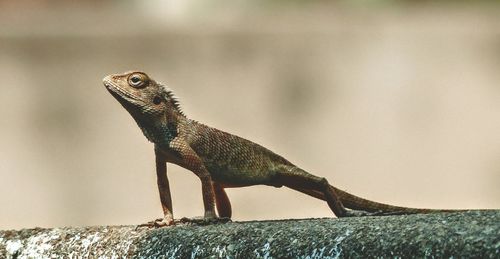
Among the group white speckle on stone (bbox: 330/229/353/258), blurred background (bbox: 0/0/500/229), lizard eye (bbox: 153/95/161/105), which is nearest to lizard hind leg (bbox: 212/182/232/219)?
lizard eye (bbox: 153/95/161/105)

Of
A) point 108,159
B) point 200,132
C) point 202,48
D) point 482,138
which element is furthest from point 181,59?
point 200,132

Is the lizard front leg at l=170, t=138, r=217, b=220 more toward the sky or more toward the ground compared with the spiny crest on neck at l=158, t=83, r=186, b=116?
more toward the ground

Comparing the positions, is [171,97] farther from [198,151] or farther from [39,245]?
[39,245]

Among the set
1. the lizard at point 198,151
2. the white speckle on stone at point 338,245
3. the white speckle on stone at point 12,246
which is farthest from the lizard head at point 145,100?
the white speckle on stone at point 338,245

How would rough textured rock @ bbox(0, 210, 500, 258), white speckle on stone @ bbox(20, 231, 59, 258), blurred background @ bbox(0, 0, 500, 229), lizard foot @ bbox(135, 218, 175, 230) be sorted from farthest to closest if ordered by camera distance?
blurred background @ bbox(0, 0, 500, 229) → lizard foot @ bbox(135, 218, 175, 230) → white speckle on stone @ bbox(20, 231, 59, 258) → rough textured rock @ bbox(0, 210, 500, 258)

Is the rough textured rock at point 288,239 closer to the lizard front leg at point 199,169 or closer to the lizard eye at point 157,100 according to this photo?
the lizard front leg at point 199,169

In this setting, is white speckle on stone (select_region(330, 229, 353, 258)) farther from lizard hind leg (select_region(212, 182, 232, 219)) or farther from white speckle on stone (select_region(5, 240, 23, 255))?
lizard hind leg (select_region(212, 182, 232, 219))

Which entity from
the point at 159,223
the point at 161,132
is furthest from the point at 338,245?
the point at 161,132
